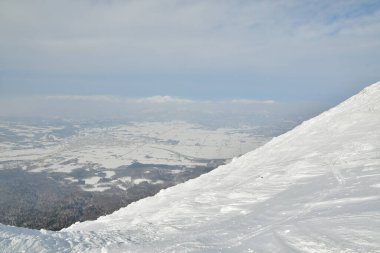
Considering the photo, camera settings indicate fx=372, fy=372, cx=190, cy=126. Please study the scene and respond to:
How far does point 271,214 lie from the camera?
9.66 m

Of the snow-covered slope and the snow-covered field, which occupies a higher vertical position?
the snow-covered slope

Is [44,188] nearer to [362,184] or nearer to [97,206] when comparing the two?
[97,206]

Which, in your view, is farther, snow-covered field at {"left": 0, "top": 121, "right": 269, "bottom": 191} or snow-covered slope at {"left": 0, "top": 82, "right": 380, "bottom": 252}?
snow-covered field at {"left": 0, "top": 121, "right": 269, "bottom": 191}

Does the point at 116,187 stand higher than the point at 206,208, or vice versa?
the point at 206,208

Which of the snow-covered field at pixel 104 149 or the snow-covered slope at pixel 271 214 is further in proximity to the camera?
the snow-covered field at pixel 104 149

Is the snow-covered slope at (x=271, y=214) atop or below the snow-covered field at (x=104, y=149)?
atop

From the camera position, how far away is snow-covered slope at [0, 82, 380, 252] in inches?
295

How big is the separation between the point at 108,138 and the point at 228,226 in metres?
116

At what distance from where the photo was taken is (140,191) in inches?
2228

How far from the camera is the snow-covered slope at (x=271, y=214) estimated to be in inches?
295

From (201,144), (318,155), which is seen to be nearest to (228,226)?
(318,155)

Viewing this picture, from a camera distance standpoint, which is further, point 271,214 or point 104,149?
point 104,149

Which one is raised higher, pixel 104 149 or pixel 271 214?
pixel 271 214

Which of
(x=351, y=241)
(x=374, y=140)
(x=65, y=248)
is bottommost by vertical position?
(x=65, y=248)
